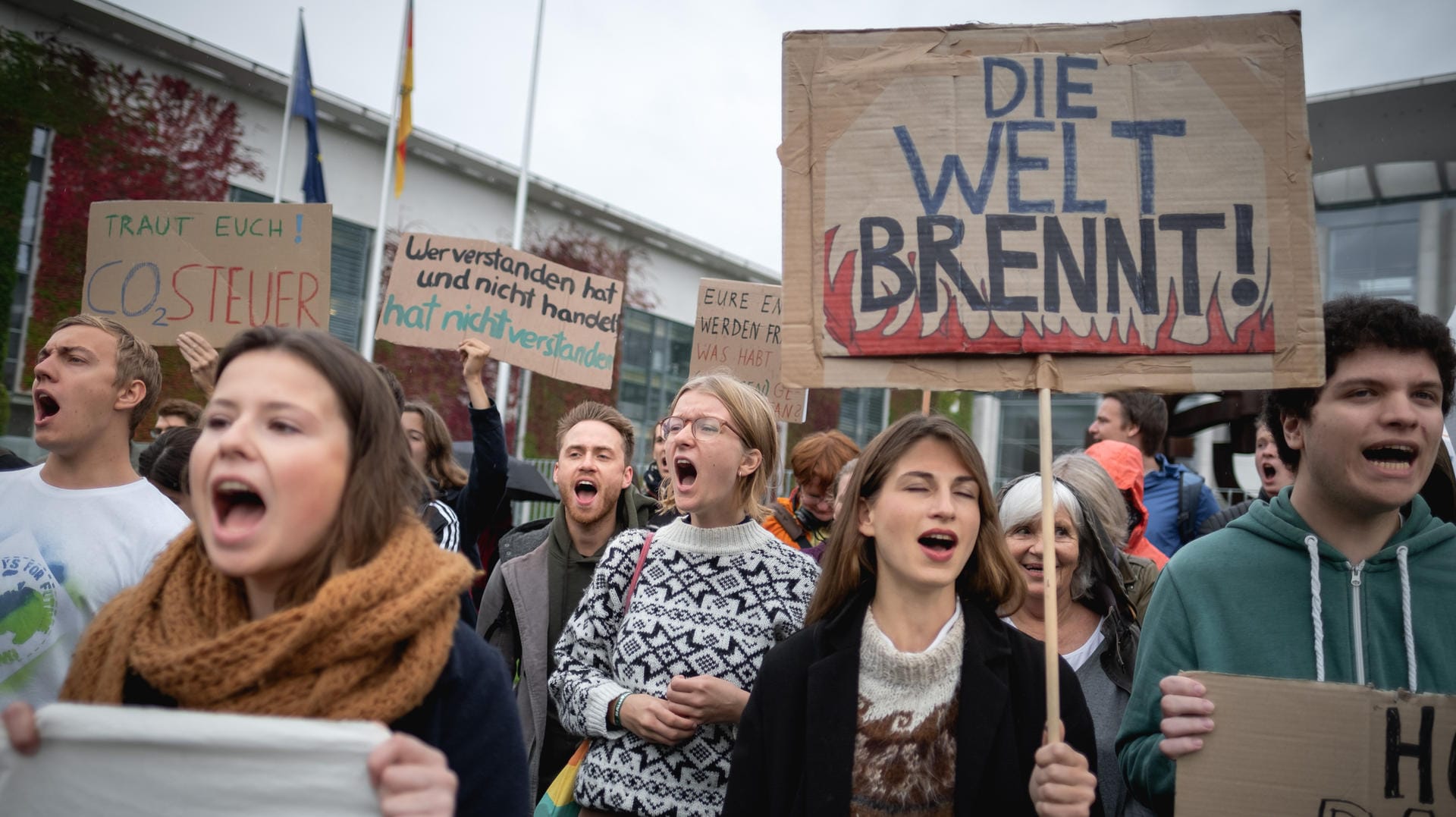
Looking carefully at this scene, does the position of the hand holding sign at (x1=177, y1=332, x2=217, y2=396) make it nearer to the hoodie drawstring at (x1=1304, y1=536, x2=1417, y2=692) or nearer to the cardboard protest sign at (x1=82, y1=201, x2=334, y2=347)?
the cardboard protest sign at (x1=82, y1=201, x2=334, y2=347)

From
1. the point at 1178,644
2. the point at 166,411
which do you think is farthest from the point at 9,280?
the point at 1178,644

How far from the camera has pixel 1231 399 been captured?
8.32 metres

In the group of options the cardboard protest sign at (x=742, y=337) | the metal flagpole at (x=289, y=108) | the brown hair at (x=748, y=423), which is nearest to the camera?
the brown hair at (x=748, y=423)

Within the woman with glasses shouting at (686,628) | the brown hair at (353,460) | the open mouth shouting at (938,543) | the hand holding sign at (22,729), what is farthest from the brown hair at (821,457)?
the hand holding sign at (22,729)

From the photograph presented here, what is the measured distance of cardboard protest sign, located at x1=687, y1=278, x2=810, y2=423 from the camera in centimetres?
614

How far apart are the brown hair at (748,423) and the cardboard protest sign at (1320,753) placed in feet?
5.20

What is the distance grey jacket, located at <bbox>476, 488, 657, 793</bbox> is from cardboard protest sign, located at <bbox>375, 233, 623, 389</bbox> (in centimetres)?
145

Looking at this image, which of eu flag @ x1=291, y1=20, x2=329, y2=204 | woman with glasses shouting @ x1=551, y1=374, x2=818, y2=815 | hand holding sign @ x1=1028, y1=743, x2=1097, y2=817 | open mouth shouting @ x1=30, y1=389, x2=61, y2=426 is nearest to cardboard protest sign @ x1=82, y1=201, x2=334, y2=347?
open mouth shouting @ x1=30, y1=389, x2=61, y2=426

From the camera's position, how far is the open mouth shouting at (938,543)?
2.34 meters

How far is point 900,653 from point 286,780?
1346 millimetres

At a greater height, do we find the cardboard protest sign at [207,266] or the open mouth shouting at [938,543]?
the cardboard protest sign at [207,266]

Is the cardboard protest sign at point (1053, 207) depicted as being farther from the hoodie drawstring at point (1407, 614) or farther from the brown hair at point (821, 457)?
the brown hair at point (821, 457)

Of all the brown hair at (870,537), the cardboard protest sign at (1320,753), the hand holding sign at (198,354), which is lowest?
the cardboard protest sign at (1320,753)

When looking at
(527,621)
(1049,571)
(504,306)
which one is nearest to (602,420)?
(527,621)
